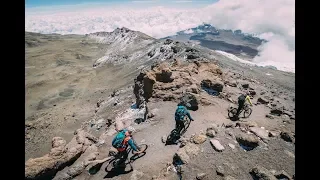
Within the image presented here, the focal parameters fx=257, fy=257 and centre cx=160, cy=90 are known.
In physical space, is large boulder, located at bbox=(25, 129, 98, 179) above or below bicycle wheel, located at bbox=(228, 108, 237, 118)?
below

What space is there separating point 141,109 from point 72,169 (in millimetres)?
9417

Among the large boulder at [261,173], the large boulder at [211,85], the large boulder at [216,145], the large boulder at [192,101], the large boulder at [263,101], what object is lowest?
the large boulder at [261,173]

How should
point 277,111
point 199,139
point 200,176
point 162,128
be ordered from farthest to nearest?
point 277,111 → point 162,128 → point 199,139 → point 200,176

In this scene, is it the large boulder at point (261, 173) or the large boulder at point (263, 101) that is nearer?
the large boulder at point (261, 173)

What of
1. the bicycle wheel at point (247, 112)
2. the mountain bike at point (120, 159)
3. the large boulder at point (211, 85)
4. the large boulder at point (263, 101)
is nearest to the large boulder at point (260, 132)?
the bicycle wheel at point (247, 112)

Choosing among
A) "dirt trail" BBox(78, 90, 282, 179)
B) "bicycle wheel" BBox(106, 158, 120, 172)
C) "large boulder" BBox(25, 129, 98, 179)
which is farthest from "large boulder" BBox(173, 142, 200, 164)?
"large boulder" BBox(25, 129, 98, 179)

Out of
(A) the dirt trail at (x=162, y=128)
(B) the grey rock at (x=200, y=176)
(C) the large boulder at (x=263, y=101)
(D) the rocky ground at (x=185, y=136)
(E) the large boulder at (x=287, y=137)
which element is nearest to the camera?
(B) the grey rock at (x=200, y=176)

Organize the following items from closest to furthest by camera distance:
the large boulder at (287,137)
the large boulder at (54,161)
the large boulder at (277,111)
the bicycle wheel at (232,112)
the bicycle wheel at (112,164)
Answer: the bicycle wheel at (112,164), the large boulder at (54,161), the large boulder at (287,137), the bicycle wheel at (232,112), the large boulder at (277,111)

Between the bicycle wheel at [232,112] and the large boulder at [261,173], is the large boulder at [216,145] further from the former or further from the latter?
the bicycle wheel at [232,112]

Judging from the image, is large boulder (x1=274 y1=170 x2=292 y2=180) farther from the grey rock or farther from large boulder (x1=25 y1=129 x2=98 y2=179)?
large boulder (x1=25 y1=129 x2=98 y2=179)

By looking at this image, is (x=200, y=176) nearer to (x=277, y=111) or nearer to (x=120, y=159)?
(x=120, y=159)

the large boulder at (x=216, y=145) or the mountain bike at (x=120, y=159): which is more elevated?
the large boulder at (x=216, y=145)

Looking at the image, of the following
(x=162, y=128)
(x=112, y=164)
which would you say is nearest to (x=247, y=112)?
(x=162, y=128)
